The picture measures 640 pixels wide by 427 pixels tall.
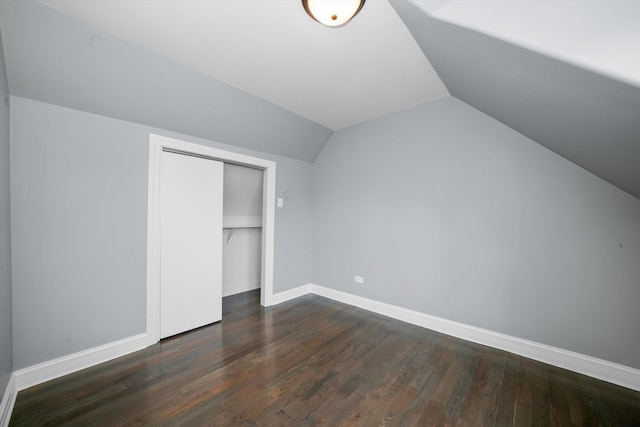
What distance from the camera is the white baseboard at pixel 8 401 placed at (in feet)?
4.77

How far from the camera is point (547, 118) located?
170 cm

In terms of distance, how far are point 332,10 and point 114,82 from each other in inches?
70.7

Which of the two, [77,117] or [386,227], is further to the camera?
[386,227]

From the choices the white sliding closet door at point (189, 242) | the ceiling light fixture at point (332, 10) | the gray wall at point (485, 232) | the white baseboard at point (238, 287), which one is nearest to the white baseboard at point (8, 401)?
the white sliding closet door at point (189, 242)

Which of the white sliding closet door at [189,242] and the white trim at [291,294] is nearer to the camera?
the white sliding closet door at [189,242]

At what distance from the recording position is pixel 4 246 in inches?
61.5

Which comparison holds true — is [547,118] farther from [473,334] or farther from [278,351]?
[278,351]

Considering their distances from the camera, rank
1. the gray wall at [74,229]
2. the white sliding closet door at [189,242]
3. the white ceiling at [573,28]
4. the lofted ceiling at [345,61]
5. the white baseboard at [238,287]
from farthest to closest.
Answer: the white baseboard at [238,287]
the white sliding closet door at [189,242]
the gray wall at [74,229]
the lofted ceiling at [345,61]
the white ceiling at [573,28]

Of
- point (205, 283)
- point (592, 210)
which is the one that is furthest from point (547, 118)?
point (205, 283)

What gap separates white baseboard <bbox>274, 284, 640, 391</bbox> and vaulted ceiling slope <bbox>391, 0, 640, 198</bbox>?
143 cm

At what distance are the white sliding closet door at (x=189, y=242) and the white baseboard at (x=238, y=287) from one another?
983mm

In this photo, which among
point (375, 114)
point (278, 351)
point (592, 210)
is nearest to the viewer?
point (592, 210)

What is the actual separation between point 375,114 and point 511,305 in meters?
2.63

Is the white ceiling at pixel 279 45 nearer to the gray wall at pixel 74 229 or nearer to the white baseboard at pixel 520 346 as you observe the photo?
the gray wall at pixel 74 229
